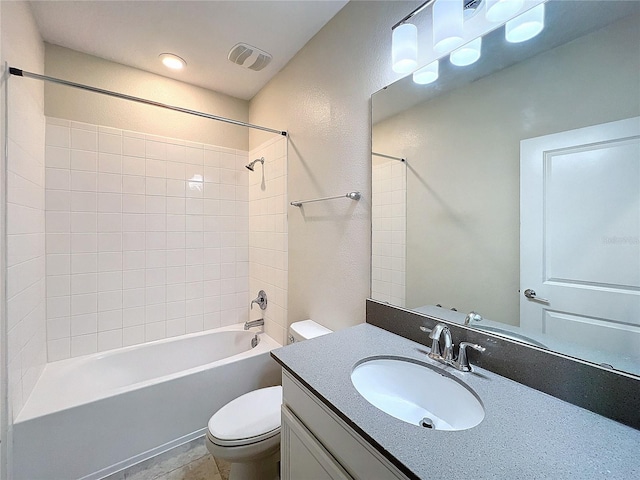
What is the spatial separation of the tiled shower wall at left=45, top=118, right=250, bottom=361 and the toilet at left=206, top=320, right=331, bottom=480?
1207 millimetres

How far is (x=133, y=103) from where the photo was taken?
2.06 m

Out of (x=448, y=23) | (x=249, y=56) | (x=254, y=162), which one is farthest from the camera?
(x=254, y=162)

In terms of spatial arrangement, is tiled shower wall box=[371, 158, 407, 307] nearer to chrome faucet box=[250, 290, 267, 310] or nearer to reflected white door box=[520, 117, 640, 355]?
reflected white door box=[520, 117, 640, 355]

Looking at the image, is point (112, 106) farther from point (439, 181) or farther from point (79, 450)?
point (439, 181)

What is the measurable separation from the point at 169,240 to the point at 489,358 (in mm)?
2305

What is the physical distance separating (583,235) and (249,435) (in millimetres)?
1471

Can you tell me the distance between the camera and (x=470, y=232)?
40.5 inches

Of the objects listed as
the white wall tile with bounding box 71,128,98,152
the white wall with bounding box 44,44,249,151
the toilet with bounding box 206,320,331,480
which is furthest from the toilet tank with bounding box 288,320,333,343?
the white wall tile with bounding box 71,128,98,152

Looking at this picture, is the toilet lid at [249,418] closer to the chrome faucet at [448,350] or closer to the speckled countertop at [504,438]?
the speckled countertop at [504,438]

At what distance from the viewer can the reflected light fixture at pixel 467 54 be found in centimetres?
97

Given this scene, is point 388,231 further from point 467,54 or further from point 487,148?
point 467,54

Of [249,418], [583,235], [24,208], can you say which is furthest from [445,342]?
[24,208]

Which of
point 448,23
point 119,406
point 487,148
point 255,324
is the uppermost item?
point 448,23

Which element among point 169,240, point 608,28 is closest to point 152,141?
point 169,240
